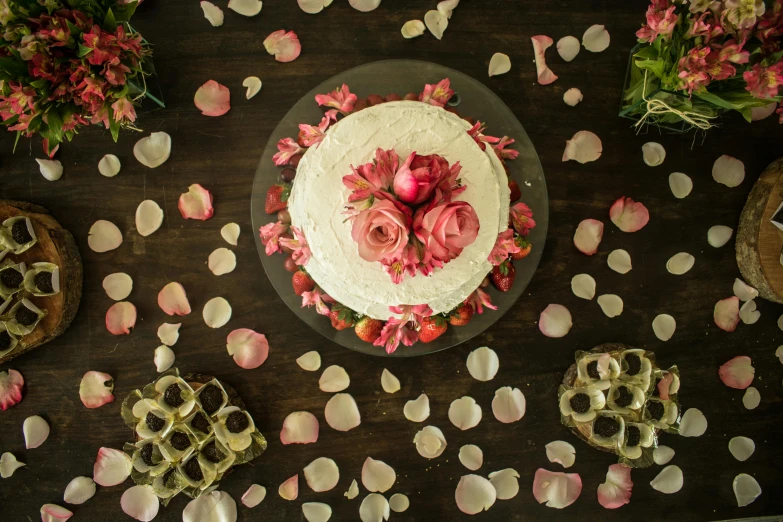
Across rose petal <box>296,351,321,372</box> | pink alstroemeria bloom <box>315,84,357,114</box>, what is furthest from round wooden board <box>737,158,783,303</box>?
rose petal <box>296,351,321,372</box>

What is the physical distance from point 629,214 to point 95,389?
1862mm

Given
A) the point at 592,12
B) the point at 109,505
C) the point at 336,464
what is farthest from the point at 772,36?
the point at 109,505

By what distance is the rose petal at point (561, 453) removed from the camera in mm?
1635

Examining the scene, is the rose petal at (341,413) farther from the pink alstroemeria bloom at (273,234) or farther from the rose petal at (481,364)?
the pink alstroemeria bloom at (273,234)

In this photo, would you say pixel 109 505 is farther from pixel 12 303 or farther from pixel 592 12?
pixel 592 12

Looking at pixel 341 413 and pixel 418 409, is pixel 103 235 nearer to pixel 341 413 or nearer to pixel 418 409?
pixel 341 413

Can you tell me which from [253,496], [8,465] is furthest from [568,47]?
[8,465]

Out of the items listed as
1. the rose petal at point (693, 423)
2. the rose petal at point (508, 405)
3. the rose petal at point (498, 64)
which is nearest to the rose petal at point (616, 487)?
the rose petal at point (693, 423)

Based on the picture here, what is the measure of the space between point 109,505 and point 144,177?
1.09 m

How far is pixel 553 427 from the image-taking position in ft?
5.41

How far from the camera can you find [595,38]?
1.67 m

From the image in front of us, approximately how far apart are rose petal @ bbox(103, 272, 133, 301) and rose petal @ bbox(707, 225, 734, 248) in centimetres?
195

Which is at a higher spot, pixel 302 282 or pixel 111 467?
pixel 302 282

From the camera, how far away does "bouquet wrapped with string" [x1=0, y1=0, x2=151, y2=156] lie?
121 centimetres
